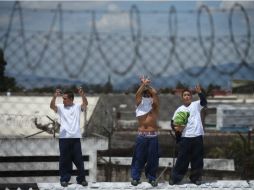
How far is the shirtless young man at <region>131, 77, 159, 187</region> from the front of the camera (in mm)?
6539

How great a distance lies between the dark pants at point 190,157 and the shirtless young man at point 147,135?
0.37 meters

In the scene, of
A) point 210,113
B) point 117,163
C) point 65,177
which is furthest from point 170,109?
point 65,177

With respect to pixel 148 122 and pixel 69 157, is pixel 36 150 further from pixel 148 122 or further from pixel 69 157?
pixel 148 122

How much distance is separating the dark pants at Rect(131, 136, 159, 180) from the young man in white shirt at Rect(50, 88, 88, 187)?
0.74 metres

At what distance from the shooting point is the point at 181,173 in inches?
267

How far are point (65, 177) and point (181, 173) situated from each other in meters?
1.67

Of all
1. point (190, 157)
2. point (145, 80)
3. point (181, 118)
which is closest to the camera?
point (145, 80)

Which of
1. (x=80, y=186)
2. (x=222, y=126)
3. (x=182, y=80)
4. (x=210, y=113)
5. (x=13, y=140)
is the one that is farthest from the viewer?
(x=210, y=113)

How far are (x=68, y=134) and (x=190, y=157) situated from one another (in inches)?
71.3

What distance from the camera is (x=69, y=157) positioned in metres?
6.64

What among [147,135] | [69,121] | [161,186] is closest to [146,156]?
[147,135]

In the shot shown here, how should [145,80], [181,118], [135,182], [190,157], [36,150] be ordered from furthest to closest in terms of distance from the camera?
[36,150]
[190,157]
[181,118]
[135,182]
[145,80]

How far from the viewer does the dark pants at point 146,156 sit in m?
6.57

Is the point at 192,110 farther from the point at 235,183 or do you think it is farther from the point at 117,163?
the point at 117,163
